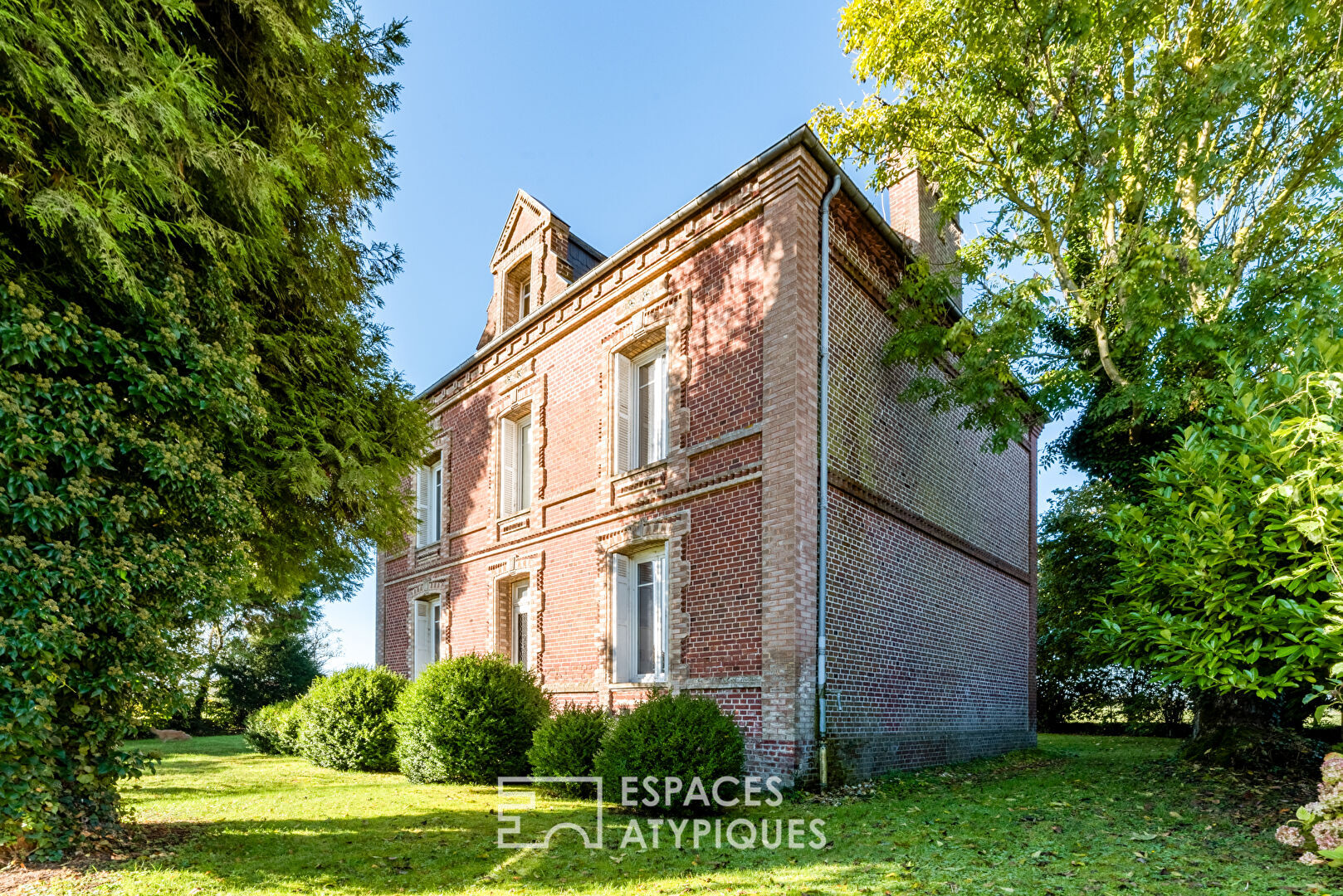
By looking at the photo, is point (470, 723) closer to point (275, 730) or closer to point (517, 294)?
point (275, 730)

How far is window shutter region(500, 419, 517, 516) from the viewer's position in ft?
46.1

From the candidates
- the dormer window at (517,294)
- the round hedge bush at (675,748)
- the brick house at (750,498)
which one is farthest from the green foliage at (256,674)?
the round hedge bush at (675,748)

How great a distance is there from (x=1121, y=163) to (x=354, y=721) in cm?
1403

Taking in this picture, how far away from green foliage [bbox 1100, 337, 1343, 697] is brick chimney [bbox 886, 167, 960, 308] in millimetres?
6258

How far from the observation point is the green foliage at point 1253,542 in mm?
5746

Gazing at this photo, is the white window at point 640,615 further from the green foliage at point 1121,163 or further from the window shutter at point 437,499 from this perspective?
the window shutter at point 437,499

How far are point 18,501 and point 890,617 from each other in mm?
9165

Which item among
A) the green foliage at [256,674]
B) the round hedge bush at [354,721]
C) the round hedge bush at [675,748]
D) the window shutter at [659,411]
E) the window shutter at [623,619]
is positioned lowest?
the green foliage at [256,674]

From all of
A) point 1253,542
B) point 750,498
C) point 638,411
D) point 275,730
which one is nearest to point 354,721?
point 275,730

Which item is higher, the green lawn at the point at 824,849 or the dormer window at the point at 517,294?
the dormer window at the point at 517,294

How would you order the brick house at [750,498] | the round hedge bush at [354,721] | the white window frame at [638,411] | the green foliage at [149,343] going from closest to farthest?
the green foliage at [149,343], the brick house at [750,498], the white window frame at [638,411], the round hedge bush at [354,721]

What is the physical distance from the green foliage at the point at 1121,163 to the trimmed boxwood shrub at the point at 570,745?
6375 mm

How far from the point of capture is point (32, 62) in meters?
4.38

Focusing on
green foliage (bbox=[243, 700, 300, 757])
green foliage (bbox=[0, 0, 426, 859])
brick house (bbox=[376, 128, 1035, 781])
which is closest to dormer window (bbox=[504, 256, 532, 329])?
brick house (bbox=[376, 128, 1035, 781])
